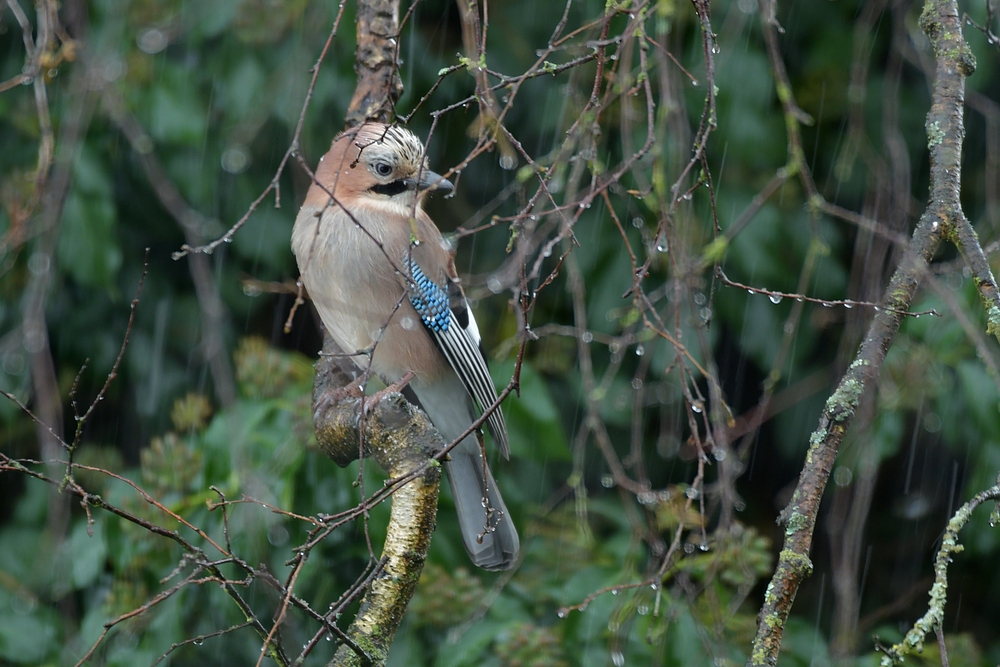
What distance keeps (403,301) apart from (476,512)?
588mm

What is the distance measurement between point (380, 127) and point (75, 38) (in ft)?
3.57

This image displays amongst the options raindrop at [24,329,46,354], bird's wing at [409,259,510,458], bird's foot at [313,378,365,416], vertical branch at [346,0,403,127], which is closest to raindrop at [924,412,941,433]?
bird's wing at [409,259,510,458]

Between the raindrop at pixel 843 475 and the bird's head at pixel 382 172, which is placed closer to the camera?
the bird's head at pixel 382 172

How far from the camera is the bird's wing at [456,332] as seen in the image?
282 centimetres

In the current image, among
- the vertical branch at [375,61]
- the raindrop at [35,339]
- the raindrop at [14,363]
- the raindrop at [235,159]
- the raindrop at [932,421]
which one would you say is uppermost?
the vertical branch at [375,61]

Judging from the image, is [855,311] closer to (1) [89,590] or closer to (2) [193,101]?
(2) [193,101]

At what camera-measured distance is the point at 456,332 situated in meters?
2.86

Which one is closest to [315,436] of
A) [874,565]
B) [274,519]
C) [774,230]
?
[274,519]

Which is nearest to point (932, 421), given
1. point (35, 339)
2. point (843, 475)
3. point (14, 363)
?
point (843, 475)

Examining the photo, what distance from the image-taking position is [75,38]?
2939mm

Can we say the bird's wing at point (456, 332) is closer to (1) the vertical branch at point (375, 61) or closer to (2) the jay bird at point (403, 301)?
(2) the jay bird at point (403, 301)

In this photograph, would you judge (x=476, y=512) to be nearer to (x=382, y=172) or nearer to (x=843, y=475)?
(x=382, y=172)

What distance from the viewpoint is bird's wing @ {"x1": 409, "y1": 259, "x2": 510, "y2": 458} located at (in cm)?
282

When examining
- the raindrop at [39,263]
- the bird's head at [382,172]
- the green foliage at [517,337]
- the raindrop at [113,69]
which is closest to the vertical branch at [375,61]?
the bird's head at [382,172]
